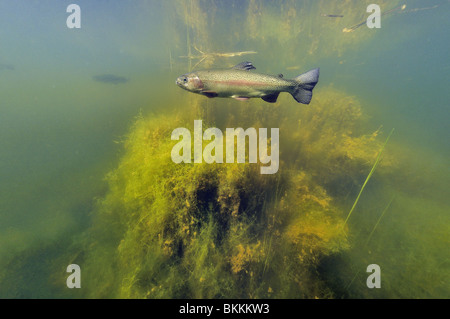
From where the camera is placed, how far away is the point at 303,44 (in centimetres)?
1559

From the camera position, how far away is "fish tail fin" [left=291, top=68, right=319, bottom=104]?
2.79 meters

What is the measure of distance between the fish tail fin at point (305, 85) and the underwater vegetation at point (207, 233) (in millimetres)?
2042

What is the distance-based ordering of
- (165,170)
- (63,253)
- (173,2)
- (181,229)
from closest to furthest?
(181,229) → (165,170) → (63,253) → (173,2)

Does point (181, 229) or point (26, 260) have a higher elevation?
point (181, 229)

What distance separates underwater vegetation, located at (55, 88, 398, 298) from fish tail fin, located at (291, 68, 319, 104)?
2.04 metres

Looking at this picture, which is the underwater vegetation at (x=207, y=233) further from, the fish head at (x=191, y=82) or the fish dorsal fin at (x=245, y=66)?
the fish dorsal fin at (x=245, y=66)

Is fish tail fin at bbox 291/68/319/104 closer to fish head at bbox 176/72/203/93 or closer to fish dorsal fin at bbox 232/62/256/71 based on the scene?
fish dorsal fin at bbox 232/62/256/71

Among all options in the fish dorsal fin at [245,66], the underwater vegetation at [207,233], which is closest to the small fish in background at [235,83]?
the fish dorsal fin at [245,66]

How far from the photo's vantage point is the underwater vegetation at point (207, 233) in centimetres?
345

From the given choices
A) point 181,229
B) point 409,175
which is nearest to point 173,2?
point 181,229

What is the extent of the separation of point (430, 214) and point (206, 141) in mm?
7365

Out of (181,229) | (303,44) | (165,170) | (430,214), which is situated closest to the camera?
(181,229)
